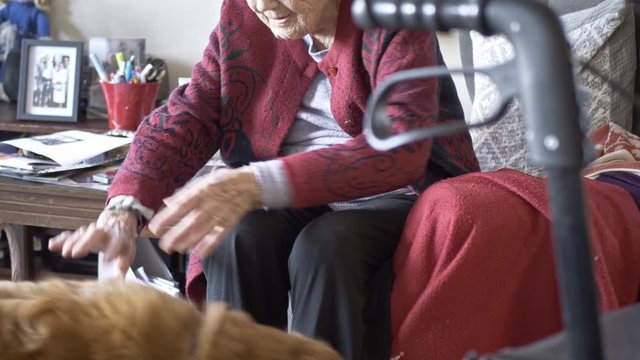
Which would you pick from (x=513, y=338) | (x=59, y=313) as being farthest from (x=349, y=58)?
(x=59, y=313)

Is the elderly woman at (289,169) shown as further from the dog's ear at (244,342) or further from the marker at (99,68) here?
the marker at (99,68)

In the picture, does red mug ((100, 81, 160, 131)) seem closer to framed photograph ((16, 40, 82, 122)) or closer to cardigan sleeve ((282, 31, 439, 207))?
framed photograph ((16, 40, 82, 122))

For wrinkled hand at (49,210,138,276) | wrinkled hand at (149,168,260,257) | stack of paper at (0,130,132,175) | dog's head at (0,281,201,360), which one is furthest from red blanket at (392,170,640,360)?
stack of paper at (0,130,132,175)

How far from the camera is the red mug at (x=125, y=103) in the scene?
235 centimetres

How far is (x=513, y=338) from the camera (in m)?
1.25

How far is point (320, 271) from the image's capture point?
125 centimetres

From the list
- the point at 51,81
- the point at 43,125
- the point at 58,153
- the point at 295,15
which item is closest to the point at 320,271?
the point at 295,15

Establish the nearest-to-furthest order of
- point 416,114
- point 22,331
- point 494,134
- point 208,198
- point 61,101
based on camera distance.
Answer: point 22,331, point 208,198, point 416,114, point 494,134, point 61,101

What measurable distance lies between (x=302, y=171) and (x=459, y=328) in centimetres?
31

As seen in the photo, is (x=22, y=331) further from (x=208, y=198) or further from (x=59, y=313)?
(x=208, y=198)

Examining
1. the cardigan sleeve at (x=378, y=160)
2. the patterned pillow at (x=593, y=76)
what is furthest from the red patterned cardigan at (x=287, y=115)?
the patterned pillow at (x=593, y=76)

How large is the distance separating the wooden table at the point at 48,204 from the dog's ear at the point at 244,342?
113cm

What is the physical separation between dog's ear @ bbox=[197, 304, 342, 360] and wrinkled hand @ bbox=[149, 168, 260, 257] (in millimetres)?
385

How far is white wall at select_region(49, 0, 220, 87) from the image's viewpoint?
2.61m
